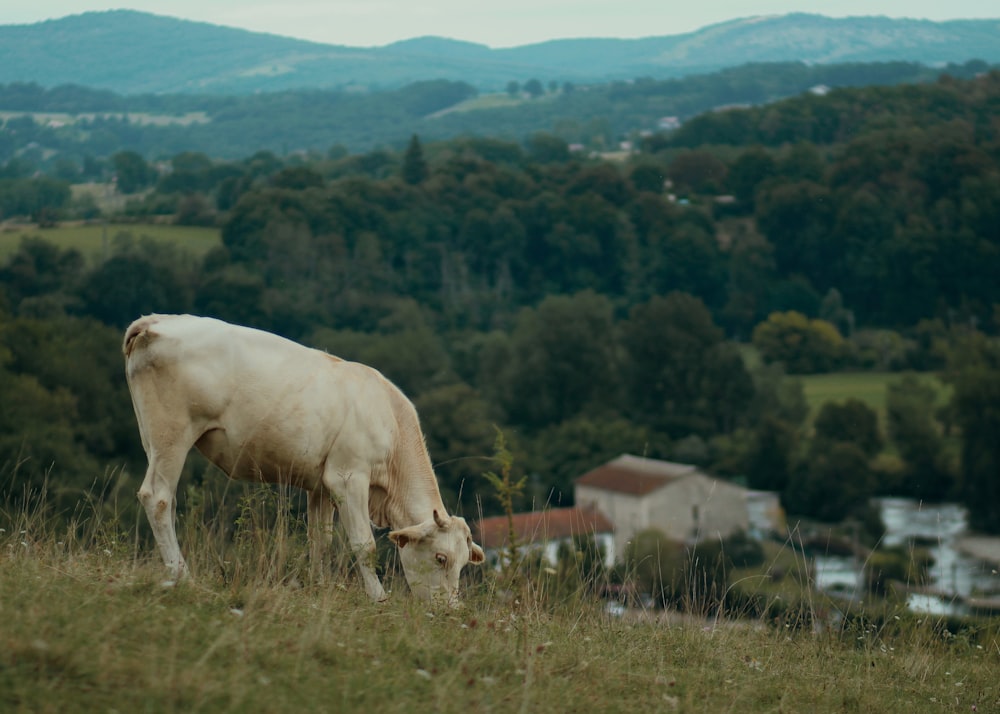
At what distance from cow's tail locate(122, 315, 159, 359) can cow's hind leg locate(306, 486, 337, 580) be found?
1.37 metres

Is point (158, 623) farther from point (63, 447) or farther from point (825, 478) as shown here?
point (825, 478)

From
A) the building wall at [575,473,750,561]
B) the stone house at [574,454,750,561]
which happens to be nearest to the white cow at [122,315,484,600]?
the building wall at [575,473,750,561]

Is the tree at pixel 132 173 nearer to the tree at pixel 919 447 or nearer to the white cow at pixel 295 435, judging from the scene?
the tree at pixel 919 447

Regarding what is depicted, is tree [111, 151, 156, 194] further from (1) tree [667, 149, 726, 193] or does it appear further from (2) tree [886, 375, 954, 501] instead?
(2) tree [886, 375, 954, 501]

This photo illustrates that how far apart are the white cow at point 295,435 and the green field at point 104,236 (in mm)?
66375

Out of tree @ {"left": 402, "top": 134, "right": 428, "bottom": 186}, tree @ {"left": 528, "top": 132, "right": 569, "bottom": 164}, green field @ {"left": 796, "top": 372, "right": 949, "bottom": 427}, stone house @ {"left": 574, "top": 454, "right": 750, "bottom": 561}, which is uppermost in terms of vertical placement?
tree @ {"left": 402, "top": 134, "right": 428, "bottom": 186}

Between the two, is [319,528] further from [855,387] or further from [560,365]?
[855,387]

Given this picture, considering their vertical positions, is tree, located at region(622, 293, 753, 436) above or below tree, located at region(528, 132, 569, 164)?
below

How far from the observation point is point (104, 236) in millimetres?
83938

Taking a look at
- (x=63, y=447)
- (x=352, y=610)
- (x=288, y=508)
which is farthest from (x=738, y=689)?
(x=63, y=447)

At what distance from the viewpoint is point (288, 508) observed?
7234 mm

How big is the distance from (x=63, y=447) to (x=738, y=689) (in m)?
28.5

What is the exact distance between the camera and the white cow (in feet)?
22.9

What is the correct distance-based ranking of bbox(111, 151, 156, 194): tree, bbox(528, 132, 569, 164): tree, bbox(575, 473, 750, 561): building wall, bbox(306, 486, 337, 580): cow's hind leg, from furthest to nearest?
bbox(528, 132, 569, 164): tree < bbox(111, 151, 156, 194): tree < bbox(575, 473, 750, 561): building wall < bbox(306, 486, 337, 580): cow's hind leg
